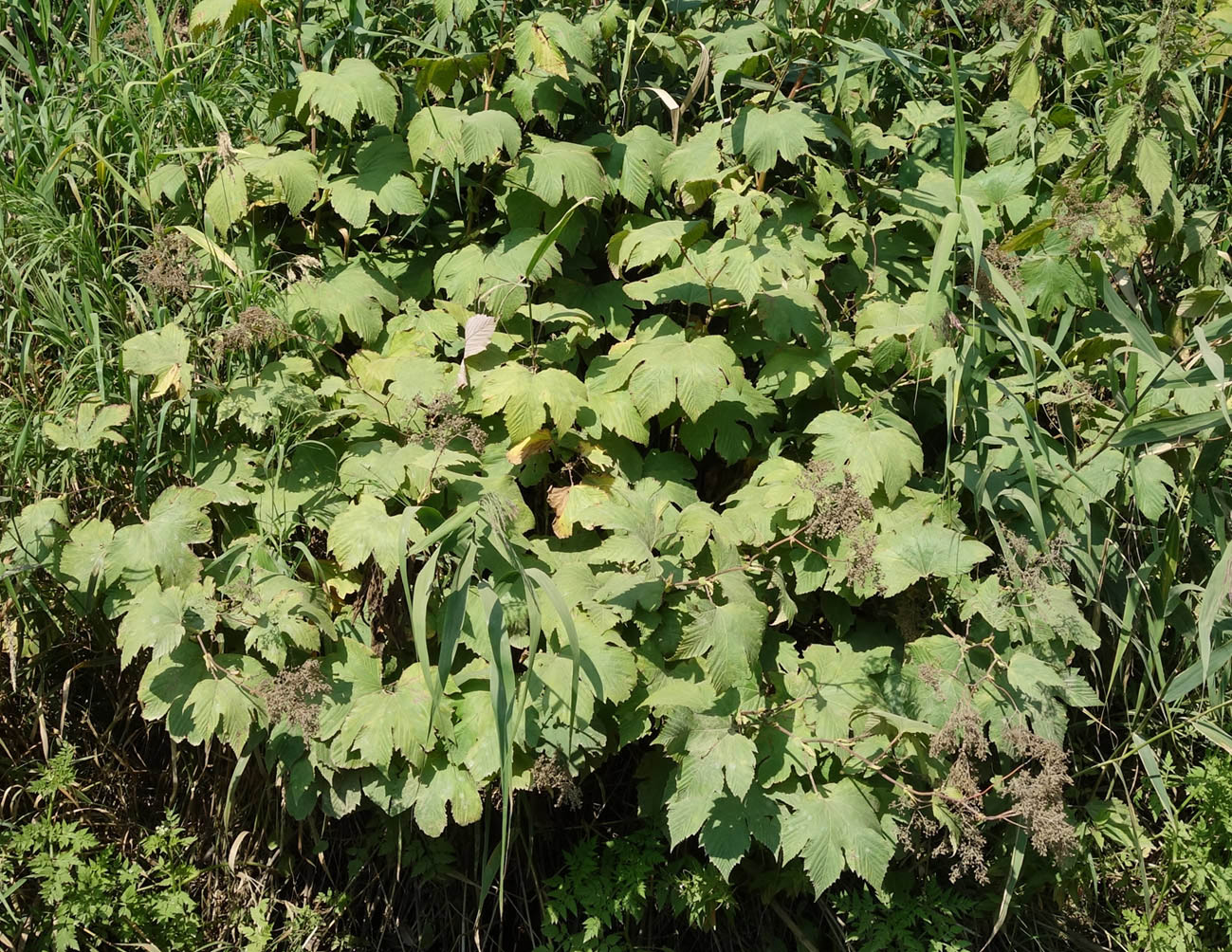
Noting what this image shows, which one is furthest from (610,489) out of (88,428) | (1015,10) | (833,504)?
(1015,10)

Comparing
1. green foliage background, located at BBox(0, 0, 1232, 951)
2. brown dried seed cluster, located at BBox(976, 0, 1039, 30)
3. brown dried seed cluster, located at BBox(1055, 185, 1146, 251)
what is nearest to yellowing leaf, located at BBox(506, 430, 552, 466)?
green foliage background, located at BBox(0, 0, 1232, 951)

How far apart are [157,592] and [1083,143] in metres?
2.46

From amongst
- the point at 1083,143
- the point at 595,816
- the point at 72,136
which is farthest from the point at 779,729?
the point at 72,136

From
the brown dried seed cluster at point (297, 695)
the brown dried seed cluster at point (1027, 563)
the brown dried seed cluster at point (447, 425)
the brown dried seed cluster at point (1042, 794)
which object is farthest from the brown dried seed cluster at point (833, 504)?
the brown dried seed cluster at point (297, 695)

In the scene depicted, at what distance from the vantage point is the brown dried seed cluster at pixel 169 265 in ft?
8.90

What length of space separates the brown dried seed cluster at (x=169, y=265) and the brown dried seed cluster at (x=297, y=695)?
3.16 ft

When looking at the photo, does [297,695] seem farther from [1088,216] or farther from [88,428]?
[1088,216]

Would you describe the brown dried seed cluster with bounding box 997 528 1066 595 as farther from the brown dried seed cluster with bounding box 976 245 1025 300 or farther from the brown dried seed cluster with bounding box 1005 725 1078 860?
the brown dried seed cluster with bounding box 976 245 1025 300

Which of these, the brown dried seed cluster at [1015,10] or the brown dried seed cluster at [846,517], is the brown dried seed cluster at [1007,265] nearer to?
the brown dried seed cluster at [846,517]

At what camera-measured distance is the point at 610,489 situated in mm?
2705

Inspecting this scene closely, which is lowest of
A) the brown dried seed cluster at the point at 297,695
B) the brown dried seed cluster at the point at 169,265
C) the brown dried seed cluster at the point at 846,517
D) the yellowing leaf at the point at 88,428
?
the brown dried seed cluster at the point at 297,695

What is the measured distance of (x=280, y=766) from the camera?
249 cm

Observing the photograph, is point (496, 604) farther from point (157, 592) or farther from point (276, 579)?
point (157, 592)

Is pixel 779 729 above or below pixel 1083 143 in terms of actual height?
below
